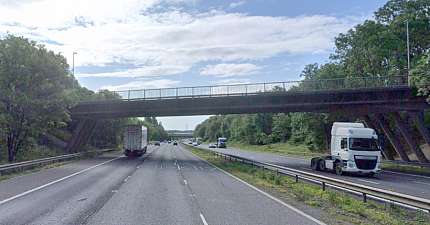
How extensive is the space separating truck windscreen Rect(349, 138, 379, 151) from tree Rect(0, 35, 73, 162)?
23.7 metres

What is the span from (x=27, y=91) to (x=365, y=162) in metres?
26.5

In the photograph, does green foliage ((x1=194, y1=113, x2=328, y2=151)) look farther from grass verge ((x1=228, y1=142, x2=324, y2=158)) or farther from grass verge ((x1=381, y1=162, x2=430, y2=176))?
grass verge ((x1=381, y1=162, x2=430, y2=176))

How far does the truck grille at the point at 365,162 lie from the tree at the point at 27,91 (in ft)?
79.4

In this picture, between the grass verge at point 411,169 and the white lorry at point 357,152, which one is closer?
the white lorry at point 357,152

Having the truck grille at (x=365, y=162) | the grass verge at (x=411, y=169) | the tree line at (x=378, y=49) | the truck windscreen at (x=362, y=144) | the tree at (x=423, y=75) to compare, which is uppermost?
the tree line at (x=378, y=49)

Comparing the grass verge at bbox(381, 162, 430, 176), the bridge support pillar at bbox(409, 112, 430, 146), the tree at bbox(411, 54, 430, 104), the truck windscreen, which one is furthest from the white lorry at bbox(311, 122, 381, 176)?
the bridge support pillar at bbox(409, 112, 430, 146)

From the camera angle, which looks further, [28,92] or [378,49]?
[378,49]

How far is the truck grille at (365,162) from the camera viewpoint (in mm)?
28453

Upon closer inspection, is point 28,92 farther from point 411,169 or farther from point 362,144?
point 411,169

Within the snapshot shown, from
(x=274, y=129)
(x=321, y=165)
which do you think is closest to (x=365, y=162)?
(x=321, y=165)

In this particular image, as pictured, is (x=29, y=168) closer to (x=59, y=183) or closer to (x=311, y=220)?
(x=59, y=183)

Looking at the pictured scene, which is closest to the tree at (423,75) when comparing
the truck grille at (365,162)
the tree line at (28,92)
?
the truck grille at (365,162)

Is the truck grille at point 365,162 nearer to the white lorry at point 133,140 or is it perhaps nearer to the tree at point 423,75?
the tree at point 423,75

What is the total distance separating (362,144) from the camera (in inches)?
1138
